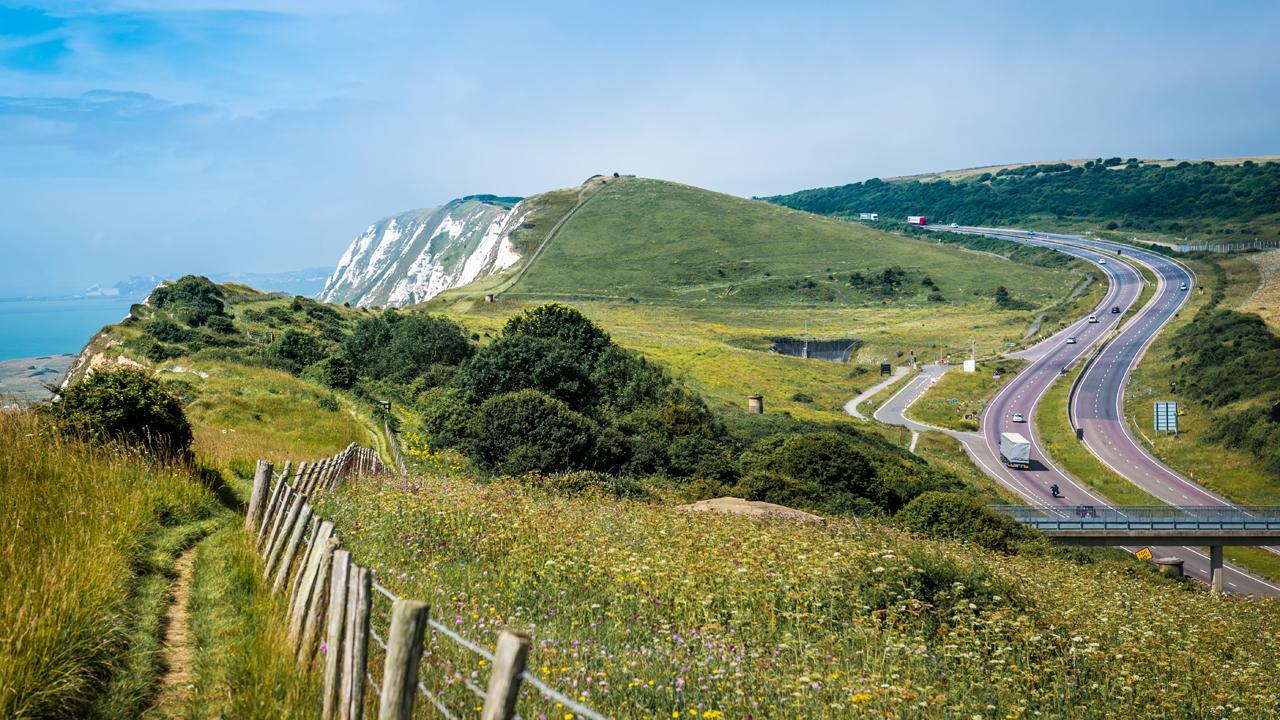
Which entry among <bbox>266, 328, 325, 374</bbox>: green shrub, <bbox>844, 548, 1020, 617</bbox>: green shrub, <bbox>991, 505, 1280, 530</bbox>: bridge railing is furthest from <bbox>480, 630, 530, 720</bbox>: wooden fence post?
<bbox>266, 328, 325, 374</bbox>: green shrub

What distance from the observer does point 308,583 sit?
646 cm

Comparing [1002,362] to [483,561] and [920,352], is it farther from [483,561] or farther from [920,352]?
[483,561]

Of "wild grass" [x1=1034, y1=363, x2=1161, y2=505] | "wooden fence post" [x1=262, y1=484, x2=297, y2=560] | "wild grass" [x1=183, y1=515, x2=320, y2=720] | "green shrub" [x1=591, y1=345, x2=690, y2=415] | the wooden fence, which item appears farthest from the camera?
"wild grass" [x1=1034, y1=363, x2=1161, y2=505]

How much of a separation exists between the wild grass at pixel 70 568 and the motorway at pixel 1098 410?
5115 centimetres

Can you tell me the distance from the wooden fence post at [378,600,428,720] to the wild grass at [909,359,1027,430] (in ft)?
270

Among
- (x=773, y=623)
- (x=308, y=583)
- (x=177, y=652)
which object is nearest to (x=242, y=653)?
(x=308, y=583)

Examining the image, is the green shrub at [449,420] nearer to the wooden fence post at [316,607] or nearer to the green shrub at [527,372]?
the green shrub at [527,372]

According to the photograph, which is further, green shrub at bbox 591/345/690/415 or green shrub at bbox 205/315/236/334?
green shrub at bbox 205/315/236/334

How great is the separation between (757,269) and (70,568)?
168 meters

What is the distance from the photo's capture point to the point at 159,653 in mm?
6730

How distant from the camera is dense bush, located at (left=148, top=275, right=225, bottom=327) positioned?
61.3m

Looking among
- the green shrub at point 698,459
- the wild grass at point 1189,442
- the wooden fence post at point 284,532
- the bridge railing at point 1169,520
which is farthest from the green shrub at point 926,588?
the wild grass at point 1189,442

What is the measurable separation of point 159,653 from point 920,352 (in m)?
117

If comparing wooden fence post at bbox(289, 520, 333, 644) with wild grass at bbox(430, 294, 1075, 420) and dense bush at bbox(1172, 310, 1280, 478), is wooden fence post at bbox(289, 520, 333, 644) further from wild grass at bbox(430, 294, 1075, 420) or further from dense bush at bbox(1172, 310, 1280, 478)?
dense bush at bbox(1172, 310, 1280, 478)
